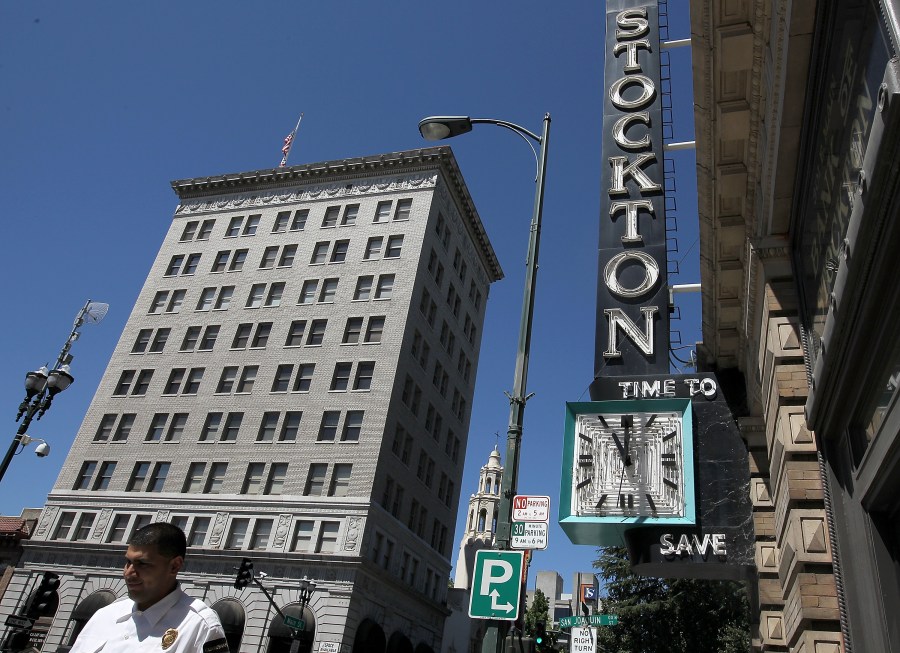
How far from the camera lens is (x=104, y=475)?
4738 cm

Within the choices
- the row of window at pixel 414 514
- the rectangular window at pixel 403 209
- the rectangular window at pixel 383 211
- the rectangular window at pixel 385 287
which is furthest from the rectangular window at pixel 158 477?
the rectangular window at pixel 403 209

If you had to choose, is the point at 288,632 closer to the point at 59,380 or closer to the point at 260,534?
the point at 260,534

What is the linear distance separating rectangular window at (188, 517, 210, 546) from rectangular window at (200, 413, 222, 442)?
213 inches

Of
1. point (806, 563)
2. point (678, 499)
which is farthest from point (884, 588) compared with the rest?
point (678, 499)

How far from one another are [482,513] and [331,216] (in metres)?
62.1

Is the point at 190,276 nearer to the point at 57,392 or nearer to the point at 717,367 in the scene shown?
the point at 57,392

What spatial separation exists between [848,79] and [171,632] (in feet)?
18.9

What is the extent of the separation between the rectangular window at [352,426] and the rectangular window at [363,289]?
8794 millimetres

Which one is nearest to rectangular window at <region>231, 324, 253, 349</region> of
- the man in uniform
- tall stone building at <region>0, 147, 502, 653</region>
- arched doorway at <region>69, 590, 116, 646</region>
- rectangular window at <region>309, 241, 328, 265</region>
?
tall stone building at <region>0, 147, 502, 653</region>

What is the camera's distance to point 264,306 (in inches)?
2007

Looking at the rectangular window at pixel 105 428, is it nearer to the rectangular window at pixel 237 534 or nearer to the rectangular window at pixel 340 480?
the rectangular window at pixel 237 534

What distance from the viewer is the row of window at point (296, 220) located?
52281 millimetres

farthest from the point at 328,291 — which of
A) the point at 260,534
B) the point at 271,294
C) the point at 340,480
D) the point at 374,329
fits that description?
the point at 260,534

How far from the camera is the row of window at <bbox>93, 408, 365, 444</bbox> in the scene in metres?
43.7
